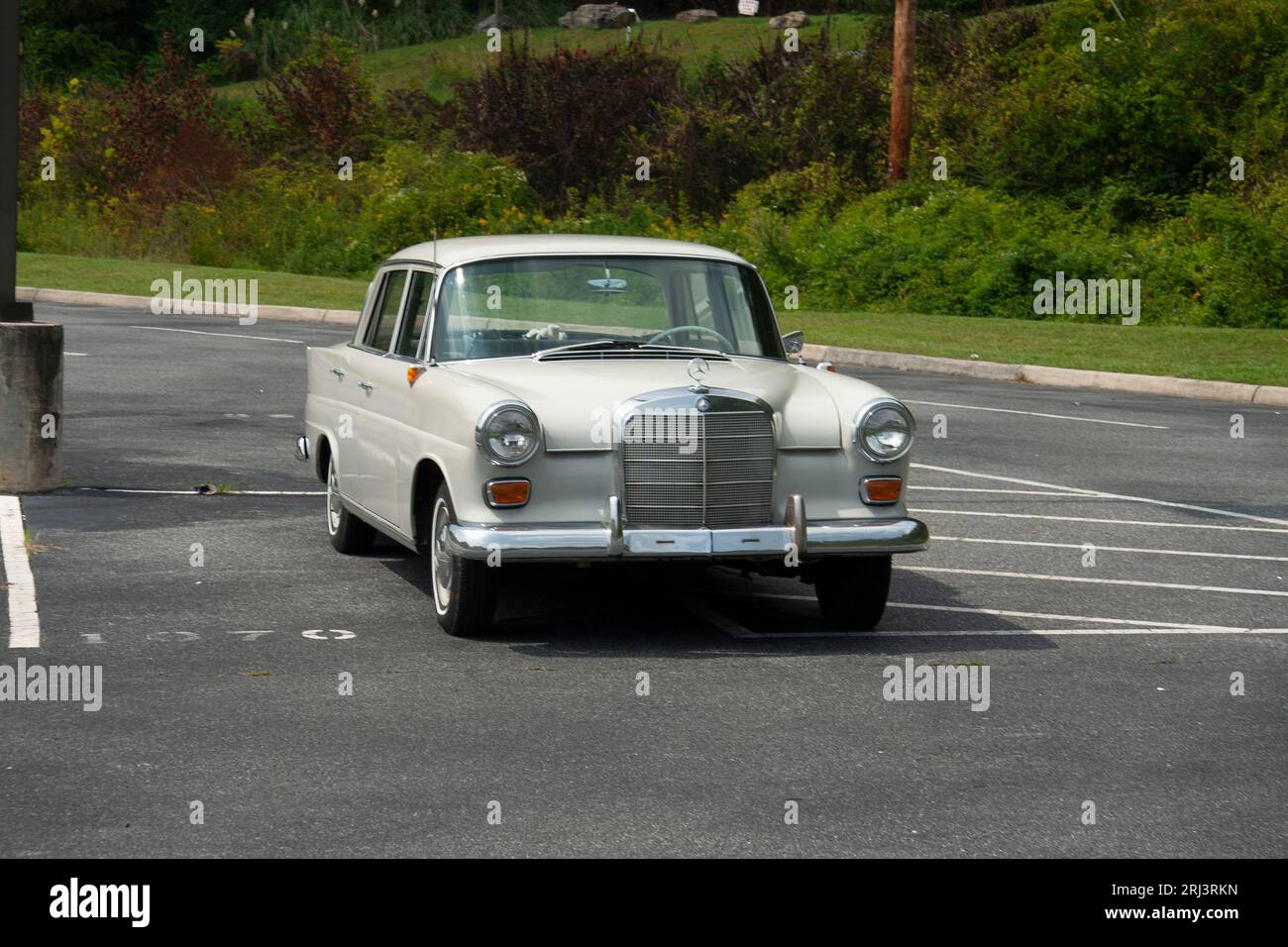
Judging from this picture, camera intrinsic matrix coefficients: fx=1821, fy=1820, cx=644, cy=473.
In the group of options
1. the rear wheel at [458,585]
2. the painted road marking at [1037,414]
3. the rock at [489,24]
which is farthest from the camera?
the rock at [489,24]

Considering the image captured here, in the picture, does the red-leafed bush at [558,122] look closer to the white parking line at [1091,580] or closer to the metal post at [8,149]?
the metal post at [8,149]

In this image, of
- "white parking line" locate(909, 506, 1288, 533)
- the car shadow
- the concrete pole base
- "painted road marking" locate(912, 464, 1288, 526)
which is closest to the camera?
the car shadow

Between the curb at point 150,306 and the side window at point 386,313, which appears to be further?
the curb at point 150,306

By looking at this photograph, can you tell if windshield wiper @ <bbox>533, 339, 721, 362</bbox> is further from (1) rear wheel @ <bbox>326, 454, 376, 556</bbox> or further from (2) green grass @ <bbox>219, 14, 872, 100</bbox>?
(2) green grass @ <bbox>219, 14, 872, 100</bbox>

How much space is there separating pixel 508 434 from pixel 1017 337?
17903 millimetres

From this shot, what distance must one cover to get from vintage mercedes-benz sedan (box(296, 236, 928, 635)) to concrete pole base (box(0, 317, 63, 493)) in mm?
2950

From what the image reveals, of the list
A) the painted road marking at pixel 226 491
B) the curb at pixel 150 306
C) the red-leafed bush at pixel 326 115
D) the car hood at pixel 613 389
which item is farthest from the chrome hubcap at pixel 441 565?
the red-leafed bush at pixel 326 115

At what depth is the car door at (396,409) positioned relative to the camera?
8359 millimetres

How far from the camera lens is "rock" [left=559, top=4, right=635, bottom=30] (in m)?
73.4

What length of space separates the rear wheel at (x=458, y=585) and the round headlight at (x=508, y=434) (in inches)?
14.6

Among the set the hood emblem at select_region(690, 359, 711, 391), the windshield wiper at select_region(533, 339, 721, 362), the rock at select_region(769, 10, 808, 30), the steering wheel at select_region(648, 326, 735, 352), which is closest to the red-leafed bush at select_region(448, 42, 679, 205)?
the rock at select_region(769, 10, 808, 30)

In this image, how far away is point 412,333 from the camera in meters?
8.84

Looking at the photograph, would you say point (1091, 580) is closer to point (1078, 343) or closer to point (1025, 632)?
point (1025, 632)

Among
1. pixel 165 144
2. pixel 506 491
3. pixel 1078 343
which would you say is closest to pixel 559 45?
pixel 165 144
